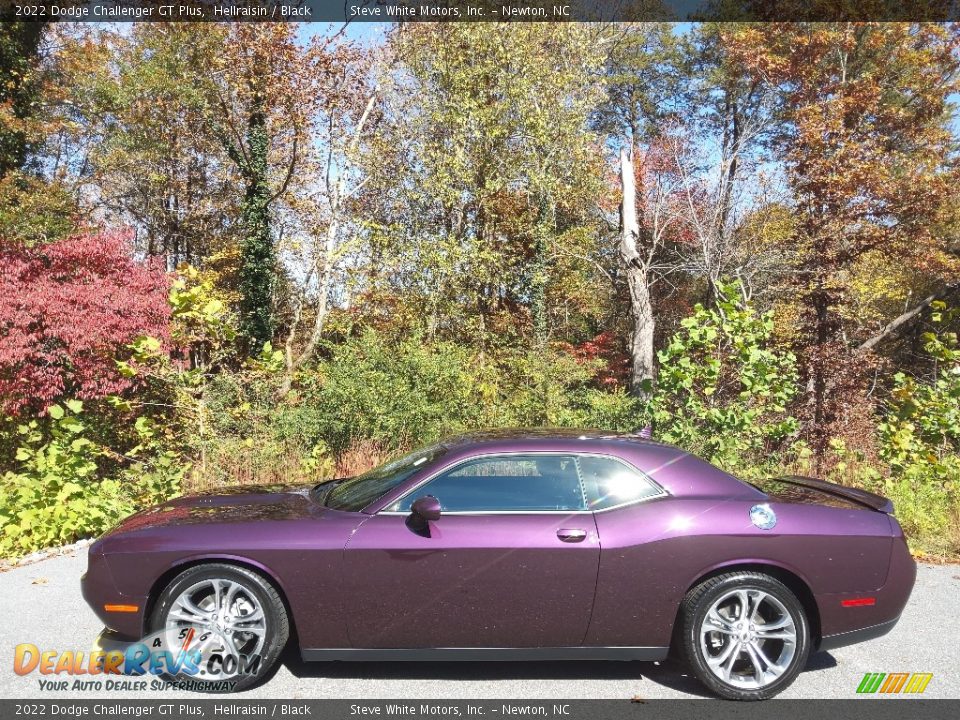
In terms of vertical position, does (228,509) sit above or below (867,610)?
above

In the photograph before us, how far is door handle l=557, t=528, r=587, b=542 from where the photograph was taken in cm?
362

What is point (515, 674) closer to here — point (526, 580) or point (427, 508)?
point (526, 580)

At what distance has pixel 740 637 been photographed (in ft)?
12.0

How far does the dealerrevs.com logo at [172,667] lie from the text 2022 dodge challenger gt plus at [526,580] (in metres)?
0.02

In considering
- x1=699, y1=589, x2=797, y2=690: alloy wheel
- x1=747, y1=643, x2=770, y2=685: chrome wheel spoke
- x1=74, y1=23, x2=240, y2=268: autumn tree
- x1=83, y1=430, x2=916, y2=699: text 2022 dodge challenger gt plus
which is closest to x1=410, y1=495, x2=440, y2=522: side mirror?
x1=83, y1=430, x2=916, y2=699: text 2022 dodge challenger gt plus

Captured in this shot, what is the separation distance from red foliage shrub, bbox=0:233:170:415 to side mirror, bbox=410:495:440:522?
6.81m

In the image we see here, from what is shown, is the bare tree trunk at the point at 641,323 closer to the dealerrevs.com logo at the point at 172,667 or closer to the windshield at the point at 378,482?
the windshield at the point at 378,482

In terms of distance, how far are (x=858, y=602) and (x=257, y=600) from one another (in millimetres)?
3104

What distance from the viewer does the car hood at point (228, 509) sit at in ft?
12.9

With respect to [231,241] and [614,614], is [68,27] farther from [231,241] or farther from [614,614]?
[614,614]

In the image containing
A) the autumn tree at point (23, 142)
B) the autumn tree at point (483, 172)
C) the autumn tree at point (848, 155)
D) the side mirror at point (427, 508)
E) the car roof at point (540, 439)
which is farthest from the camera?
the autumn tree at point (23, 142)

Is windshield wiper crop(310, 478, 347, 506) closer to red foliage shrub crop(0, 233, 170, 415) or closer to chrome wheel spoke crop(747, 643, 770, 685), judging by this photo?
chrome wheel spoke crop(747, 643, 770, 685)

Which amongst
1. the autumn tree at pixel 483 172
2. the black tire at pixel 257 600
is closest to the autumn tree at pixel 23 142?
the autumn tree at pixel 483 172

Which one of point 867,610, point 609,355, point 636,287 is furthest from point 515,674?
point 609,355
